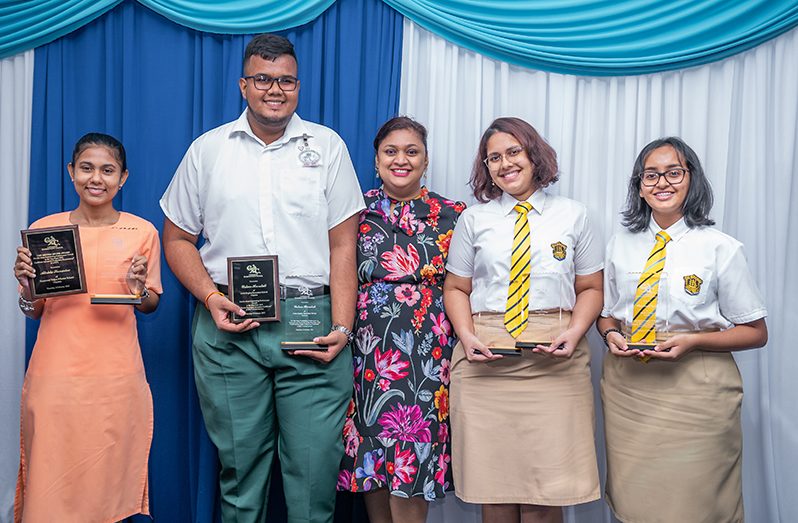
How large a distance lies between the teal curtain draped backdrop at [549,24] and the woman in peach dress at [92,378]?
0.88 metres

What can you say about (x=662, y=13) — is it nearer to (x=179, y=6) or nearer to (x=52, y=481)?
(x=179, y=6)

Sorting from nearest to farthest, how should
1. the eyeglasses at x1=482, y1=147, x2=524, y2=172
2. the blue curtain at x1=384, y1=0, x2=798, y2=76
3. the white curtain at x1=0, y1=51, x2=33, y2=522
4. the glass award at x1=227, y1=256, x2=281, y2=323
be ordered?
the glass award at x1=227, y1=256, x2=281, y2=323
the eyeglasses at x1=482, y1=147, x2=524, y2=172
the blue curtain at x1=384, y1=0, x2=798, y2=76
the white curtain at x1=0, y1=51, x2=33, y2=522

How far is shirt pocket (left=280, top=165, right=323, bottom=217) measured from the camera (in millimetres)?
2377

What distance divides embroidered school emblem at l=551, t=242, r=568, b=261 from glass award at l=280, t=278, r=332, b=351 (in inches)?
33.3

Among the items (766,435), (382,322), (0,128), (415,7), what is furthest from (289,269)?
(766,435)

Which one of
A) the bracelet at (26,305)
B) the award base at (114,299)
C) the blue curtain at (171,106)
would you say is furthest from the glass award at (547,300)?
the bracelet at (26,305)

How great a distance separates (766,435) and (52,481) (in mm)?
2741

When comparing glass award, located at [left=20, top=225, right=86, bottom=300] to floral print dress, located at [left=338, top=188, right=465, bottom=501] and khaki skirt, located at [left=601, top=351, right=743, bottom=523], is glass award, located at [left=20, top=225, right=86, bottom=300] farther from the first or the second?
khaki skirt, located at [left=601, top=351, right=743, bottom=523]

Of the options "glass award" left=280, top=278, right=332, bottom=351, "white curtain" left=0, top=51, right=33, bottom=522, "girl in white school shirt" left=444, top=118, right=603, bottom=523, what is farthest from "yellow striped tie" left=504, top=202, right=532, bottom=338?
"white curtain" left=0, top=51, right=33, bottom=522

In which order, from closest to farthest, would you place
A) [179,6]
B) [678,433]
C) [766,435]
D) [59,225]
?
[678,433] < [59,225] < [766,435] < [179,6]

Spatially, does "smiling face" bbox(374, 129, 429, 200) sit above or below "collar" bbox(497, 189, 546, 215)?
above

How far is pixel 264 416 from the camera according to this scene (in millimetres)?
2377

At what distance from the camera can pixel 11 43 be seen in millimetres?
2998

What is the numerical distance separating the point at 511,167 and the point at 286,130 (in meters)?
0.84
